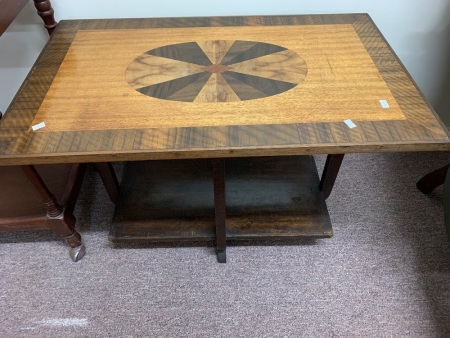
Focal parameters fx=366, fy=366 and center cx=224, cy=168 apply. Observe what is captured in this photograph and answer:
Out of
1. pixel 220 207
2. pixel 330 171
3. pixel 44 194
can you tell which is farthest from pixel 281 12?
pixel 44 194

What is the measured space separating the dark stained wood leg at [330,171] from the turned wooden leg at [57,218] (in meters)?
0.79

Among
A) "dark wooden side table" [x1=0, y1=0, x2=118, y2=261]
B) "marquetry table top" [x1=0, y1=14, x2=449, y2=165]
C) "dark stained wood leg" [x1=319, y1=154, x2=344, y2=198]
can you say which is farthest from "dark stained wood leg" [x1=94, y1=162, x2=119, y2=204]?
"dark stained wood leg" [x1=319, y1=154, x2=344, y2=198]

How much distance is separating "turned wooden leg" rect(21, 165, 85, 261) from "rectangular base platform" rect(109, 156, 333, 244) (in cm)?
13

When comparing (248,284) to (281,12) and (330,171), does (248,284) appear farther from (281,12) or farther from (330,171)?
(281,12)

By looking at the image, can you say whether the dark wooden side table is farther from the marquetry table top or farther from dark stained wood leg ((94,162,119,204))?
the marquetry table top

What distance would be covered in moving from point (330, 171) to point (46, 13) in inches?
40.6

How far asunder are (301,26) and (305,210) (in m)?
0.57

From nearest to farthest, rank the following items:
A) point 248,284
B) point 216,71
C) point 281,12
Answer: point 216,71 < point 248,284 < point 281,12

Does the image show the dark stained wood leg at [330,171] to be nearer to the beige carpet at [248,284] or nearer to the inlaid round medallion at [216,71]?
the beige carpet at [248,284]

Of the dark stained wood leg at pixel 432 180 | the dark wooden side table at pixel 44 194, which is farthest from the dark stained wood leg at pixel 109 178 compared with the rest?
the dark stained wood leg at pixel 432 180

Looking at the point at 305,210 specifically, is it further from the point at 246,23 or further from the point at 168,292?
the point at 246,23

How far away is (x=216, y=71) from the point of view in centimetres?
96

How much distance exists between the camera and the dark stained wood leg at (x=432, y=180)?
1.26 meters

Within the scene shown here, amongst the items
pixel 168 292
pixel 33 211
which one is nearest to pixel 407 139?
pixel 168 292
